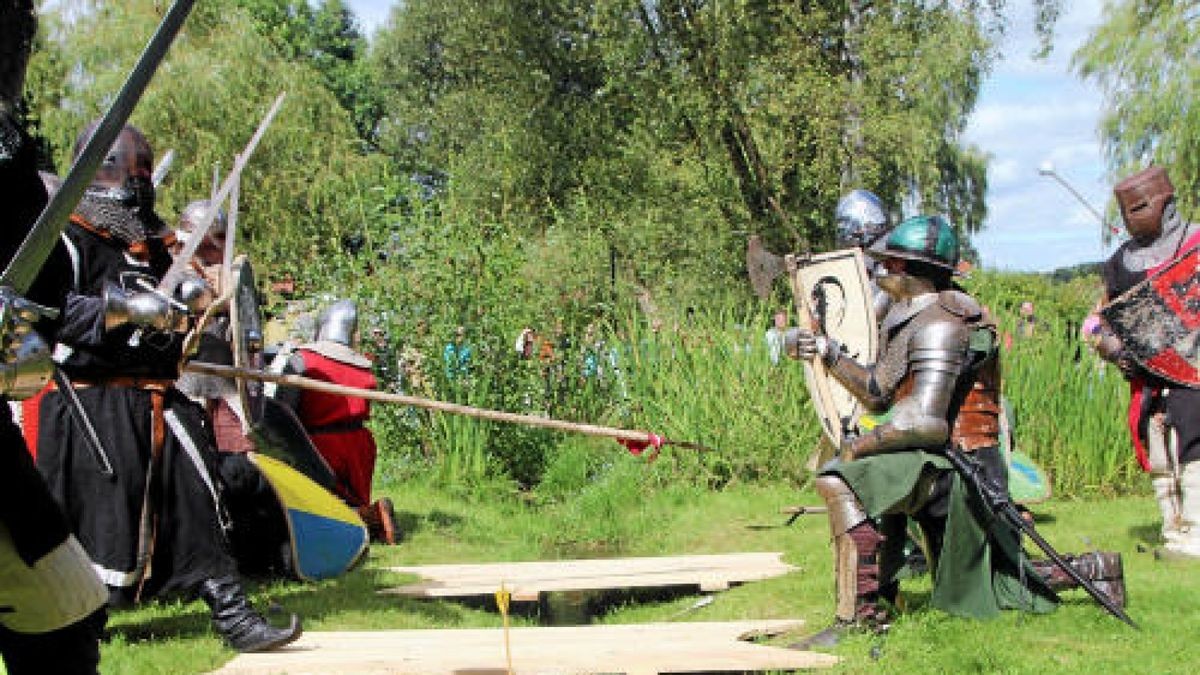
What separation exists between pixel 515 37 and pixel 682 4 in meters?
3.75

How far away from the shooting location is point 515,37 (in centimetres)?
1919

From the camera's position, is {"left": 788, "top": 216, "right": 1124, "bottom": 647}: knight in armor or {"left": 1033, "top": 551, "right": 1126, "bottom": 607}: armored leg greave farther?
{"left": 1033, "top": 551, "right": 1126, "bottom": 607}: armored leg greave

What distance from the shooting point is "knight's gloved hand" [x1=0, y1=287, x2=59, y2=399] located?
6.79 feet

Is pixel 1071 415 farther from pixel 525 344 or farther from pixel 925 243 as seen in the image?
pixel 925 243

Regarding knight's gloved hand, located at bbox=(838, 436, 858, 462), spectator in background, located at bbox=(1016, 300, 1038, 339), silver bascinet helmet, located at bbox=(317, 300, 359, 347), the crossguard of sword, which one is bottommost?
knight's gloved hand, located at bbox=(838, 436, 858, 462)

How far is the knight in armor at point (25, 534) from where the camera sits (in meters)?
2.34

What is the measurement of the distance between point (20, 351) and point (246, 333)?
9.61ft

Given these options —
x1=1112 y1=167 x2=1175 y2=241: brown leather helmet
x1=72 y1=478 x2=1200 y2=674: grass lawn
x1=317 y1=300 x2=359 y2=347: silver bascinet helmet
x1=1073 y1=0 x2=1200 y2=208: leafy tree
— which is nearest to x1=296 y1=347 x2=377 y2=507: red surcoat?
x1=317 y1=300 x2=359 y2=347: silver bascinet helmet

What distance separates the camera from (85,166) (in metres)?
2.13

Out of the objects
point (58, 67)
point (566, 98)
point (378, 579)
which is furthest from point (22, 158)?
point (58, 67)

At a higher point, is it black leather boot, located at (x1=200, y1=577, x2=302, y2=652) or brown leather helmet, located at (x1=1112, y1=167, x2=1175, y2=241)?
brown leather helmet, located at (x1=1112, y1=167, x2=1175, y2=241)

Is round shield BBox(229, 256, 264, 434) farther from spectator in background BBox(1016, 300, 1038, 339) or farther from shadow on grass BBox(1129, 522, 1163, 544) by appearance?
spectator in background BBox(1016, 300, 1038, 339)

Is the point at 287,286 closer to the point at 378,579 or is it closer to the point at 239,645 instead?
the point at 378,579

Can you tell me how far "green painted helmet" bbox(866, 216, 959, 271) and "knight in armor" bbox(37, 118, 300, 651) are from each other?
2.49 meters
